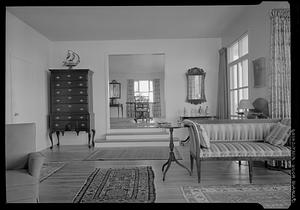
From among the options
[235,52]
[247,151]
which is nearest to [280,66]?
[247,151]

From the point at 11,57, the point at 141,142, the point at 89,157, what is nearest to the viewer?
the point at 11,57

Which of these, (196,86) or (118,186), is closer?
(118,186)

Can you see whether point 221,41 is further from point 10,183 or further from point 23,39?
point 10,183

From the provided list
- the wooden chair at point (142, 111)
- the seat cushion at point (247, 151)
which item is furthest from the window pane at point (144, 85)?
the seat cushion at point (247, 151)

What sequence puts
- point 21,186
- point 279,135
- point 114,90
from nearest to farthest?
point 21,186
point 279,135
point 114,90

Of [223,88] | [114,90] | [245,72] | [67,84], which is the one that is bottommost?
[223,88]

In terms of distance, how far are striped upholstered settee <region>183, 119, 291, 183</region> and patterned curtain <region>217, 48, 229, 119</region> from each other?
2.52m

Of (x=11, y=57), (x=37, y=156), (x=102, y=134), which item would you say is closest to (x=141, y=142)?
(x=102, y=134)

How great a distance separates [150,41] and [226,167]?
429 centimetres

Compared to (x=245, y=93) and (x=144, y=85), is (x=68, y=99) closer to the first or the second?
(x=245, y=93)

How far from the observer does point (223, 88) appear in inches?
264

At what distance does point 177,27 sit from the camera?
623 centimetres

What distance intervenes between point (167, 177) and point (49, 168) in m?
2.08

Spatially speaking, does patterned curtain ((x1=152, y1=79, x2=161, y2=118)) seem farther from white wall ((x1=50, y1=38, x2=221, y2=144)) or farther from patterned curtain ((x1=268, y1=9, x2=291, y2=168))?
patterned curtain ((x1=268, y1=9, x2=291, y2=168))
